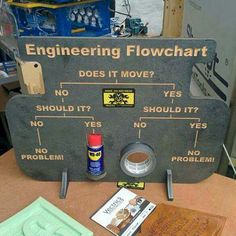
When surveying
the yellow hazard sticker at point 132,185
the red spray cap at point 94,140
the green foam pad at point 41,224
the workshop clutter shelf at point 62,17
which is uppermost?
the workshop clutter shelf at point 62,17

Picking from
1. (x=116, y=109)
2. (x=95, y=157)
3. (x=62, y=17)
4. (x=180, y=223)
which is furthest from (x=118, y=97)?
(x=62, y=17)

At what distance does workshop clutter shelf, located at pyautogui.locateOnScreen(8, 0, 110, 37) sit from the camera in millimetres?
1134

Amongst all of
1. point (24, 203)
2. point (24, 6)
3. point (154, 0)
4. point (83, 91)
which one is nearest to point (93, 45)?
point (83, 91)

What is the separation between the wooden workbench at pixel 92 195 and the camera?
1.85 feet

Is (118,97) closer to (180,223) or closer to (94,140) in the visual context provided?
(94,140)

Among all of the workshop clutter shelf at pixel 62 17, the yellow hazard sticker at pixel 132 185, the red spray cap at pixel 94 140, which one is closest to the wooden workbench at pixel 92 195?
the yellow hazard sticker at pixel 132 185

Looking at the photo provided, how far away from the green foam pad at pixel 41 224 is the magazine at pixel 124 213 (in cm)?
4

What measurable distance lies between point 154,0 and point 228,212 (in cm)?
231

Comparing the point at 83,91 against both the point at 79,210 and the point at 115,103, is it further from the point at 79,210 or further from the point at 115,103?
the point at 79,210

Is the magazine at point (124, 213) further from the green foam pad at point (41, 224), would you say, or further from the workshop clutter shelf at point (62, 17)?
the workshop clutter shelf at point (62, 17)

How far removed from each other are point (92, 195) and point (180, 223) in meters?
0.19

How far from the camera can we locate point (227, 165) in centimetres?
78

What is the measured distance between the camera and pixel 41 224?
0.53 m

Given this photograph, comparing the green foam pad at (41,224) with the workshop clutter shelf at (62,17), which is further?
the workshop clutter shelf at (62,17)
